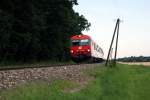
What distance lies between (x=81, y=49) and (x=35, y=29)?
596cm

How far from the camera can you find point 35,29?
156ft

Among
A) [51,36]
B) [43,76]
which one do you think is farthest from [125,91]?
[51,36]

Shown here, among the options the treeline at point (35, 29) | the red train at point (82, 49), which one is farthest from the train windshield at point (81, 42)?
the treeline at point (35, 29)

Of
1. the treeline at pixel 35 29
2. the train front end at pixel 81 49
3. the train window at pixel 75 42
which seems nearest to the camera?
the treeline at pixel 35 29

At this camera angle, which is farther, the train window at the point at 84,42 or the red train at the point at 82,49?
the train window at the point at 84,42

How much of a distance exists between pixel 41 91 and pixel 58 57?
1741 inches

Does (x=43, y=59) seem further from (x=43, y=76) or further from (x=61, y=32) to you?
(x=43, y=76)

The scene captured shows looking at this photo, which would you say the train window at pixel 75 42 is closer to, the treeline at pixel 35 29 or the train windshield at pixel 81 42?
the train windshield at pixel 81 42

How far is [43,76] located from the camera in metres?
18.8

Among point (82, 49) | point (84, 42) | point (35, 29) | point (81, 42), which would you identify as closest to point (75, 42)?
point (81, 42)

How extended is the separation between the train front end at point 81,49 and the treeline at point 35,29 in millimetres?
4535

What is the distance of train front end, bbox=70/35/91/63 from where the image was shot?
44344 mm

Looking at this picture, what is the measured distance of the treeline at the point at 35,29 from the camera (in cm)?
4256

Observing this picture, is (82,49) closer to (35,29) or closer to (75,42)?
(75,42)
